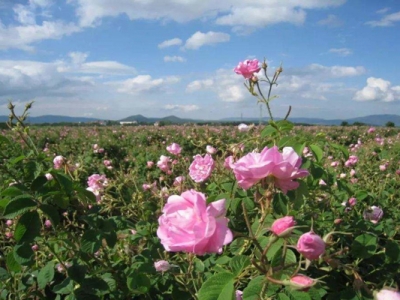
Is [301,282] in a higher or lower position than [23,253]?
higher

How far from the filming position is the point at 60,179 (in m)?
1.29

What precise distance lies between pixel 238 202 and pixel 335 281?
22.5 inches

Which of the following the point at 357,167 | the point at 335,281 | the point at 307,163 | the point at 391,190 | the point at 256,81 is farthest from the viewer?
the point at 357,167

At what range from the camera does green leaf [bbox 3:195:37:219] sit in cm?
119

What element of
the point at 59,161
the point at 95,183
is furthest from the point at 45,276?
the point at 95,183

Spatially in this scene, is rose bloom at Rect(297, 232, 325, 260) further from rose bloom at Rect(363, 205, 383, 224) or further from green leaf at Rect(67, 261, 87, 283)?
rose bloom at Rect(363, 205, 383, 224)

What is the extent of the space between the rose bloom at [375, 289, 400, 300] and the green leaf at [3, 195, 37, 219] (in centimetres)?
101

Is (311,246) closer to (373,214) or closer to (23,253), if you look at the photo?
(23,253)

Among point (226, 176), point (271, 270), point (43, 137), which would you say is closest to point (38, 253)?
point (226, 176)

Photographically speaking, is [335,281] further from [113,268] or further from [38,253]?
[38,253]

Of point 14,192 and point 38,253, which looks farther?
point 38,253

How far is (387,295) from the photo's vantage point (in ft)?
2.46

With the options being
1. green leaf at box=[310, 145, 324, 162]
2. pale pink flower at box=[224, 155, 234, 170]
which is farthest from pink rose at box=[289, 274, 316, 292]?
pale pink flower at box=[224, 155, 234, 170]

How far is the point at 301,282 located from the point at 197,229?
21 cm
